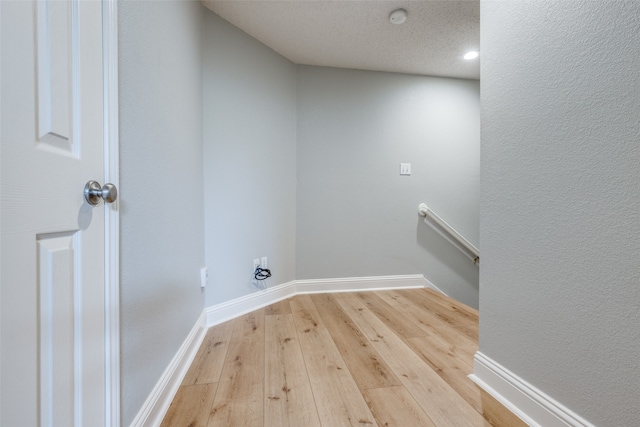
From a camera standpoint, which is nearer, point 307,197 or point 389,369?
point 389,369

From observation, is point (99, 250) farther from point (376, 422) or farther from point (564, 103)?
point (564, 103)

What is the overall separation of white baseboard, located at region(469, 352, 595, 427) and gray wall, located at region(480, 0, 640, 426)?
0.10 ft

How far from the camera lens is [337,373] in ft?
3.96

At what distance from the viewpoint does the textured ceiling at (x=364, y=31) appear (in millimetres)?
1661

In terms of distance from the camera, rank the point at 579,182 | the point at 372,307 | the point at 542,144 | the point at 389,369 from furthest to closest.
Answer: the point at 372,307 → the point at 389,369 → the point at 542,144 → the point at 579,182

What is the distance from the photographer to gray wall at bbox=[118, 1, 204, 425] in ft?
2.59

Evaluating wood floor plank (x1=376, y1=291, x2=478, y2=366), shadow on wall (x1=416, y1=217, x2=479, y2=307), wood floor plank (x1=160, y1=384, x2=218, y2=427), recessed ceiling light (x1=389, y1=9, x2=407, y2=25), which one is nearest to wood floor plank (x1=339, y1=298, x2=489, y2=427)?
wood floor plank (x1=376, y1=291, x2=478, y2=366)

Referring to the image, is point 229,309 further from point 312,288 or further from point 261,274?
point 312,288

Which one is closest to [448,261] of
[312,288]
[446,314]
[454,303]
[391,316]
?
[454,303]

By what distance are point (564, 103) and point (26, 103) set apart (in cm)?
142

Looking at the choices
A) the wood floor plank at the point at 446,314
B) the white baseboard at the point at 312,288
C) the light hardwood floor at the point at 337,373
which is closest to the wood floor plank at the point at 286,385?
the light hardwood floor at the point at 337,373

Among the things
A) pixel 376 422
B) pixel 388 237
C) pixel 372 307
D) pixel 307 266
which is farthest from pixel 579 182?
pixel 307 266

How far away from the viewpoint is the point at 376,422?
932 mm

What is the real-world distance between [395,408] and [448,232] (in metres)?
2.00
